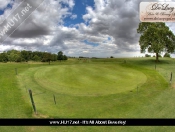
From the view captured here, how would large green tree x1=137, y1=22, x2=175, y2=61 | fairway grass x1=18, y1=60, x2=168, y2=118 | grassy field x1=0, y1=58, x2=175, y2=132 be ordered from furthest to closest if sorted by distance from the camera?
large green tree x1=137, y1=22, x2=175, y2=61
fairway grass x1=18, y1=60, x2=168, y2=118
grassy field x1=0, y1=58, x2=175, y2=132

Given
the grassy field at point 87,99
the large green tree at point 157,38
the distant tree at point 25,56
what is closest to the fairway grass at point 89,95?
the grassy field at point 87,99

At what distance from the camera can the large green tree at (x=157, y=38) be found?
122 ft

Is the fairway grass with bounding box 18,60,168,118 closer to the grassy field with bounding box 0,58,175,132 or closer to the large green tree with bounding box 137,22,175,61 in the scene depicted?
the grassy field with bounding box 0,58,175,132

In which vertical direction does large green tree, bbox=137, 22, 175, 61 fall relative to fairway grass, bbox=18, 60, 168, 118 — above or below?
above

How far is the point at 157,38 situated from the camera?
3747 centimetres

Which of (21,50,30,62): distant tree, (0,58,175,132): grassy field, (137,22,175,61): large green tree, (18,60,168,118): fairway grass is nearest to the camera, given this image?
(0,58,175,132): grassy field

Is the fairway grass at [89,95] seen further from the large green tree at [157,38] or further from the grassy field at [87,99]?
the large green tree at [157,38]

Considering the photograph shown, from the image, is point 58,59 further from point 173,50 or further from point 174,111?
point 174,111

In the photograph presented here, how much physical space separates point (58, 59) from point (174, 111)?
52.9 metres

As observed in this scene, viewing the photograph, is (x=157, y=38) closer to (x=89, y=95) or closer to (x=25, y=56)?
(x=89, y=95)

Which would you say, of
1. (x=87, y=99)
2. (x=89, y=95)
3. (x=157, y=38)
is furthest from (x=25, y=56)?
(x=87, y=99)

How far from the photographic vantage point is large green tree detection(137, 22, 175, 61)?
37250mm

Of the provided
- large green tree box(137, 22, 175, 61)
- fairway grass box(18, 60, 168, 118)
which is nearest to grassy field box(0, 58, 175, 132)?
fairway grass box(18, 60, 168, 118)

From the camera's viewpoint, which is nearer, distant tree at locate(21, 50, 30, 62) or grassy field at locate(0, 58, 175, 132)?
grassy field at locate(0, 58, 175, 132)
